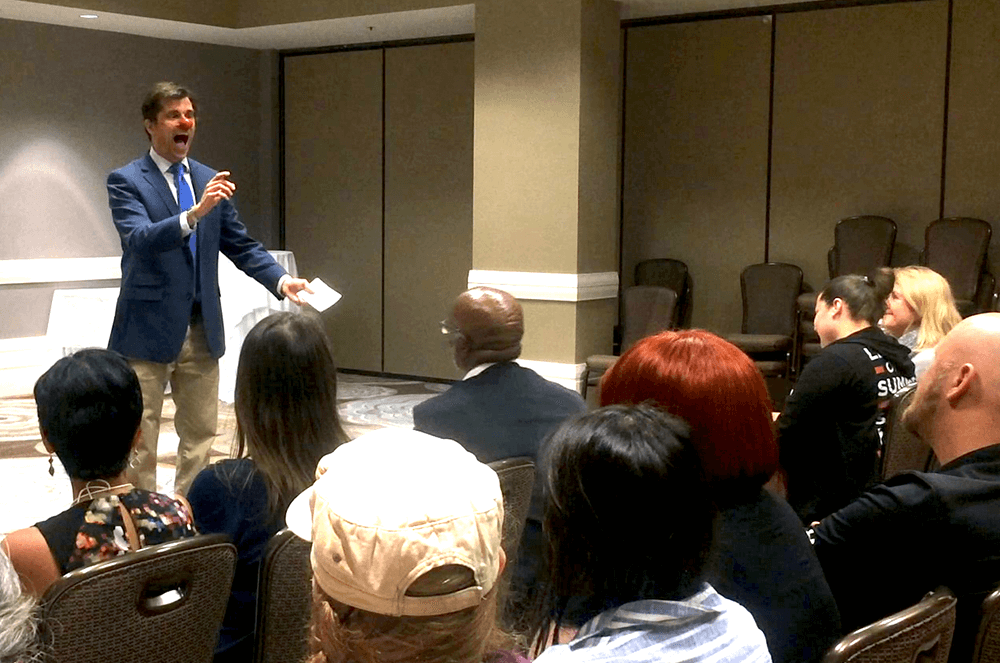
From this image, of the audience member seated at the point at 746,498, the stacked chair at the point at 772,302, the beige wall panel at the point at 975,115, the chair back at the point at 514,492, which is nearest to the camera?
the audience member seated at the point at 746,498

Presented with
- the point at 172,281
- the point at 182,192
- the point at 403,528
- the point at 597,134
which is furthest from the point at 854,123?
the point at 403,528

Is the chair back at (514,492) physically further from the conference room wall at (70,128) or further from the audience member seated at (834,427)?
the conference room wall at (70,128)

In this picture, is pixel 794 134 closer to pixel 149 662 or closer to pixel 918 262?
pixel 918 262

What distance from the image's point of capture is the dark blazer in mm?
2631

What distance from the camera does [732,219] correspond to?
24.3 ft

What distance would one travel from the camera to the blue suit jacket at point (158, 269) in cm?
372

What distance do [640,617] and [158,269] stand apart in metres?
2.92

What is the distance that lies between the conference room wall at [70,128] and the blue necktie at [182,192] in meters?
4.50

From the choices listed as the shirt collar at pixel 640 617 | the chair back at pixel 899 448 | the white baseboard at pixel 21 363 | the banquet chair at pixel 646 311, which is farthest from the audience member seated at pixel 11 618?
the white baseboard at pixel 21 363

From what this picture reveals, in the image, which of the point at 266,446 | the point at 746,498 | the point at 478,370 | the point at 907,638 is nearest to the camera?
the point at 907,638

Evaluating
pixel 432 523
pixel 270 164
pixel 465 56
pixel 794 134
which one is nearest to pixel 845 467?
pixel 432 523

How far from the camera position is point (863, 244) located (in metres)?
6.70

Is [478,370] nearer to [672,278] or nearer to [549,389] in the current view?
[549,389]

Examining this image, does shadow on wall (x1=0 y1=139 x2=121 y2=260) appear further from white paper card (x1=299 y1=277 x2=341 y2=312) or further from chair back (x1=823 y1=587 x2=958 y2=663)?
chair back (x1=823 y1=587 x2=958 y2=663)
